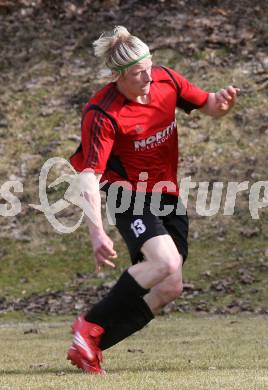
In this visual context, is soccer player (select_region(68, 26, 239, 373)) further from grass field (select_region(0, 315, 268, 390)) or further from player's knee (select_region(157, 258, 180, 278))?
grass field (select_region(0, 315, 268, 390))

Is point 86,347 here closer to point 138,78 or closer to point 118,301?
point 118,301

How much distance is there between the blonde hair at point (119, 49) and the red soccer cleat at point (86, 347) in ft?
5.69

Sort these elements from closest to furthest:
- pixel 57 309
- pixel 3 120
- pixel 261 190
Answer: pixel 57 309 → pixel 261 190 → pixel 3 120

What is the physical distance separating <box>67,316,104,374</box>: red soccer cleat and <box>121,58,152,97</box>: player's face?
161 cm

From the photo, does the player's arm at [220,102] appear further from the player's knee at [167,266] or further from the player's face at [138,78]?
the player's knee at [167,266]

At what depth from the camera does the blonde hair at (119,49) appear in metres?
6.91

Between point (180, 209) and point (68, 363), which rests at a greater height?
point (180, 209)

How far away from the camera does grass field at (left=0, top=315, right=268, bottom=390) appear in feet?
19.8

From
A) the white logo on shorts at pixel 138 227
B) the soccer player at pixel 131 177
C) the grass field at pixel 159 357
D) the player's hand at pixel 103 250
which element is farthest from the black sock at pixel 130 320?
the player's hand at pixel 103 250

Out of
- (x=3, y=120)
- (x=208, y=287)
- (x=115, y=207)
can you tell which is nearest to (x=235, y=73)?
(x=3, y=120)

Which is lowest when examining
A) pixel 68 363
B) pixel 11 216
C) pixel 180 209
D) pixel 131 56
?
pixel 11 216

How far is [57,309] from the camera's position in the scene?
47.5 feet

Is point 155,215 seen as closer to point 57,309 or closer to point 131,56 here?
point 131,56

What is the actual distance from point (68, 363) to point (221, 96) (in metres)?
2.41
